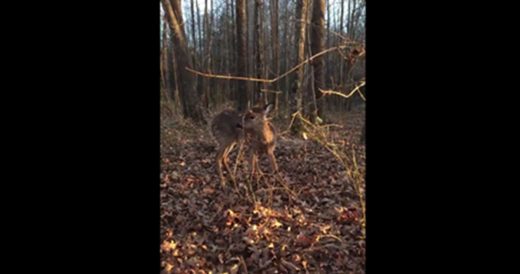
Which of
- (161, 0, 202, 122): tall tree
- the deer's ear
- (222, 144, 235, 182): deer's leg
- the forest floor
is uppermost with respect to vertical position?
(161, 0, 202, 122): tall tree

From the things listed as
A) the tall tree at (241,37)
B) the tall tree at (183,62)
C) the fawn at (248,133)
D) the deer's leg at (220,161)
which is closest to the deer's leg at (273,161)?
the fawn at (248,133)

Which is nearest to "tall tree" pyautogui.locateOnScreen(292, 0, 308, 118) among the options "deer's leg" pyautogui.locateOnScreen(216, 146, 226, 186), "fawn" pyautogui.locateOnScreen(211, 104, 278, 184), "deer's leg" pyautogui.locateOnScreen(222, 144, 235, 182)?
"fawn" pyautogui.locateOnScreen(211, 104, 278, 184)

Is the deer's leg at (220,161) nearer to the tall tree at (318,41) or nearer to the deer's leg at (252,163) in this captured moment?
the deer's leg at (252,163)

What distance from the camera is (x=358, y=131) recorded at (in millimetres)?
5176

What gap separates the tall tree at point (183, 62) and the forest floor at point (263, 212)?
214 mm

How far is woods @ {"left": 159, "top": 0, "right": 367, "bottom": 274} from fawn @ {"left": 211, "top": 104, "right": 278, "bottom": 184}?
10 mm

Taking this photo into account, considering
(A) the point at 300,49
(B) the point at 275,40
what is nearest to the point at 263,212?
(A) the point at 300,49

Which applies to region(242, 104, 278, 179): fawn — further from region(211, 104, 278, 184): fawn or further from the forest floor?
the forest floor

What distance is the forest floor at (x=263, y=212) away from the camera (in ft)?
11.6

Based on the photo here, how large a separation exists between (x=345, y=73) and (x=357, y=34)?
34 centimetres

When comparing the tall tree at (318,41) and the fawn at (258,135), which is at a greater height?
the tall tree at (318,41)

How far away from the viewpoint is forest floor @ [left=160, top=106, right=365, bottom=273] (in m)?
3.55
